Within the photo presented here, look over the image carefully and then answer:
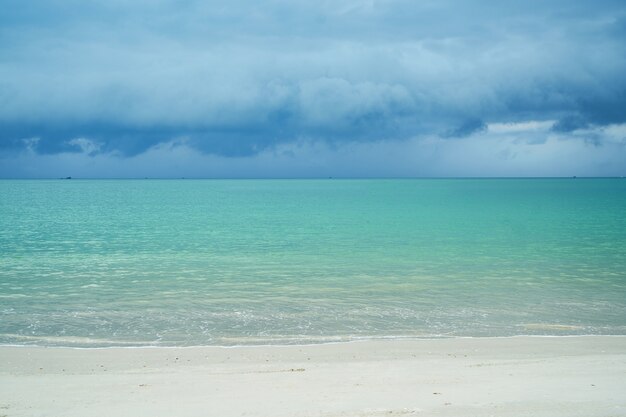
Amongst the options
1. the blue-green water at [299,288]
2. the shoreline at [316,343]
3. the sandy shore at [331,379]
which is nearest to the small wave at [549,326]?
the blue-green water at [299,288]

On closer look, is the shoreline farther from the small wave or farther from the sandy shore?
the small wave

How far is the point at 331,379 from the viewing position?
40.7 feet

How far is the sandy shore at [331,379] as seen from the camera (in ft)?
34.0

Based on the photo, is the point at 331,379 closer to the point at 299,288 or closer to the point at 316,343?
the point at 316,343

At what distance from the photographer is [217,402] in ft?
35.3

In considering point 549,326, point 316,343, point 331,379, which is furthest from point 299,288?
point 331,379

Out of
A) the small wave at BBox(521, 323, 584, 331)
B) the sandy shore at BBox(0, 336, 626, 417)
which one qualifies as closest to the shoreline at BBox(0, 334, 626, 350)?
the sandy shore at BBox(0, 336, 626, 417)

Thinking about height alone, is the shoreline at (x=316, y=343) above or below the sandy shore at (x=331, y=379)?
below

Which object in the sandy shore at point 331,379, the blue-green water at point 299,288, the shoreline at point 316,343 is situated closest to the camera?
the sandy shore at point 331,379

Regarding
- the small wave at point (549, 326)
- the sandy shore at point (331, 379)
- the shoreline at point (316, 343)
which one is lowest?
the small wave at point (549, 326)

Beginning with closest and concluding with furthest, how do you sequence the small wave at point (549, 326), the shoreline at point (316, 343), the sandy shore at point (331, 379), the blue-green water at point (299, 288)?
the sandy shore at point (331, 379) < the shoreline at point (316, 343) < the blue-green water at point (299, 288) < the small wave at point (549, 326)

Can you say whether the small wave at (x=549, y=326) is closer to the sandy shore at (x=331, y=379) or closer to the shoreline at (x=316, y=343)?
the shoreline at (x=316, y=343)

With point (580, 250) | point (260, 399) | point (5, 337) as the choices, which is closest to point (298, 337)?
point (260, 399)

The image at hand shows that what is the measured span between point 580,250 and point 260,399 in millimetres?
34475
